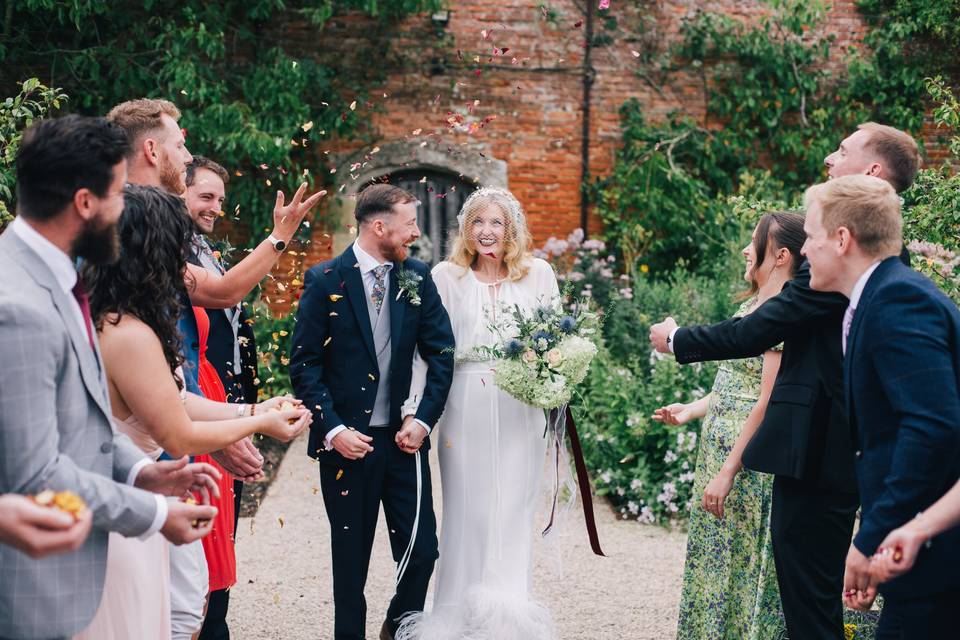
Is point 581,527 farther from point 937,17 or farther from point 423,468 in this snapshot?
point 937,17

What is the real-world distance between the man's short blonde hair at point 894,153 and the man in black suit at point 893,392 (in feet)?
A: 3.66

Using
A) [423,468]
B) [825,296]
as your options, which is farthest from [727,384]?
[423,468]

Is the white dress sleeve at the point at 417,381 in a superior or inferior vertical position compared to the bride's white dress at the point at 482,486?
superior

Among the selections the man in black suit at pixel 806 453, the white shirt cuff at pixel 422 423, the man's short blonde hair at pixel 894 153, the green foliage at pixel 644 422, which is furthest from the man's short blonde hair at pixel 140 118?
the green foliage at pixel 644 422

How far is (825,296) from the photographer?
3.38 meters

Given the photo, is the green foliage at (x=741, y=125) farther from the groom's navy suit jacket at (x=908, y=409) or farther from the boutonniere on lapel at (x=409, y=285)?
the groom's navy suit jacket at (x=908, y=409)

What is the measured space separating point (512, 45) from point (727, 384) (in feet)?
22.2

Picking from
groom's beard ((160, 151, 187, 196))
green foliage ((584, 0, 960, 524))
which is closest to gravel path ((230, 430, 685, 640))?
groom's beard ((160, 151, 187, 196))

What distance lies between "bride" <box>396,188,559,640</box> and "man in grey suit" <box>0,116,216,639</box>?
2.21 metres

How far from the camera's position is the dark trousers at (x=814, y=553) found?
3379 millimetres

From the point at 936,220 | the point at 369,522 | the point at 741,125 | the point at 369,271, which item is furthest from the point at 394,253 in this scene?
the point at 741,125

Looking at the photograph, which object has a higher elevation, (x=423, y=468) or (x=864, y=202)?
(x=864, y=202)

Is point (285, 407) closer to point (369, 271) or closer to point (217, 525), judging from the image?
point (217, 525)

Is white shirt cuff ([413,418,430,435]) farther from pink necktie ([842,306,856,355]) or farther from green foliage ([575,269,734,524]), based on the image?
pink necktie ([842,306,856,355])
